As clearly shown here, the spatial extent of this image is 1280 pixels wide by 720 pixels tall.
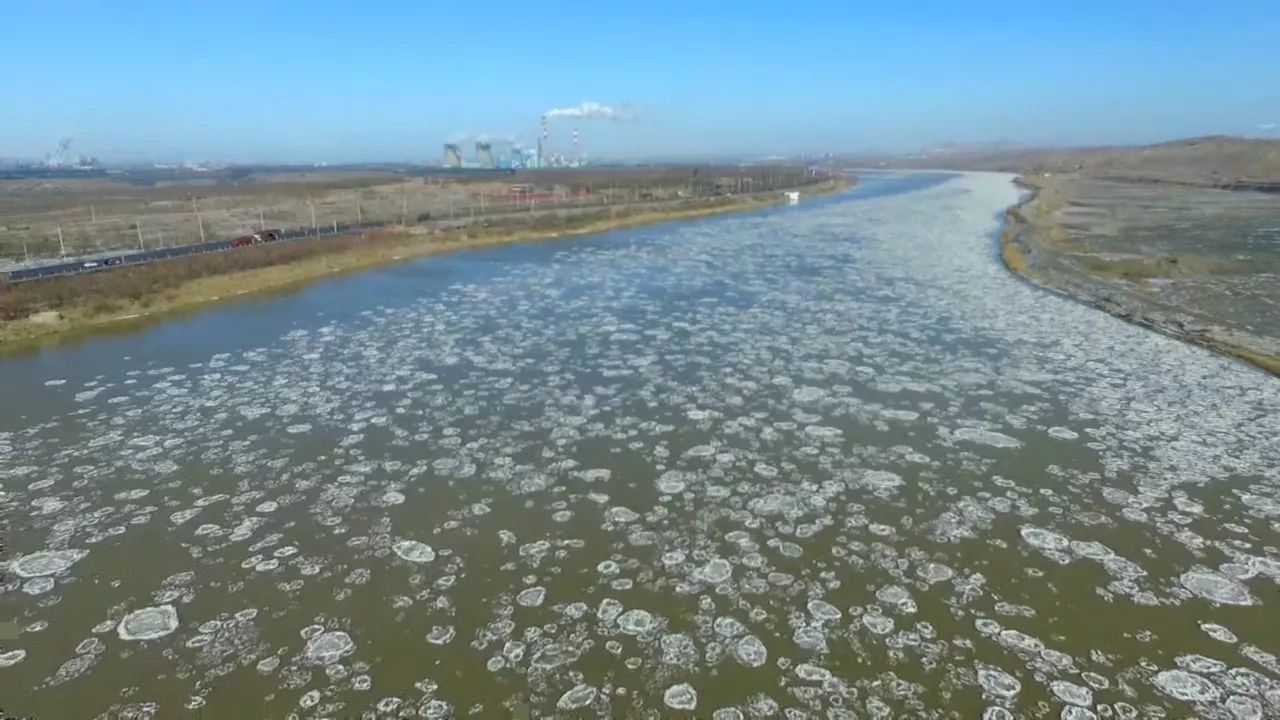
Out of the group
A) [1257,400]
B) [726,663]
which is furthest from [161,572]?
[1257,400]

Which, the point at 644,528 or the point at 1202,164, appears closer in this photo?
the point at 644,528

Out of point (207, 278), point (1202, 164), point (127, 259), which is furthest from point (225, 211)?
point (1202, 164)

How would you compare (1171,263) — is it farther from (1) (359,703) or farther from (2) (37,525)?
(2) (37,525)

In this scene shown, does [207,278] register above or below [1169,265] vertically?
above

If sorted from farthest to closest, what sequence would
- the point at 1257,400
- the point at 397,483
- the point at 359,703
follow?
the point at 1257,400 < the point at 397,483 < the point at 359,703

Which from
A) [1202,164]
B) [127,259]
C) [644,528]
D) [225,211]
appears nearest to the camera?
[644,528]

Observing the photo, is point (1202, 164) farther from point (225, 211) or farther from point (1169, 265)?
point (225, 211)
